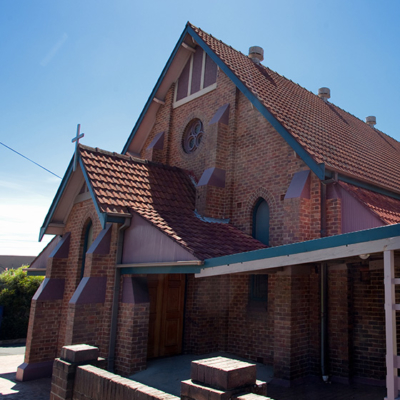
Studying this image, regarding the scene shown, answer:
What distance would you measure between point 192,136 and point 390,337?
382 inches

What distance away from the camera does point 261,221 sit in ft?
34.4

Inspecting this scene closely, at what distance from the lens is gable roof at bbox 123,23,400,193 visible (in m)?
9.54

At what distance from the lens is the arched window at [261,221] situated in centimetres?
1030

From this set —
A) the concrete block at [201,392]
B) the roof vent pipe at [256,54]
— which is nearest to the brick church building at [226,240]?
the roof vent pipe at [256,54]

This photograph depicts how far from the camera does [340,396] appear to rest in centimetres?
746

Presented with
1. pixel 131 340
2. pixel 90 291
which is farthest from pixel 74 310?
pixel 131 340

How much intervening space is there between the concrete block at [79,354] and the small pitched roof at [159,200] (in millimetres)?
2490

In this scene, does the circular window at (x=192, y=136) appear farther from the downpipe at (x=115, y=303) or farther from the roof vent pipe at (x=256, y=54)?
the downpipe at (x=115, y=303)

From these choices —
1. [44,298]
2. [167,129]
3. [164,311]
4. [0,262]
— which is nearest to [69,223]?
[44,298]

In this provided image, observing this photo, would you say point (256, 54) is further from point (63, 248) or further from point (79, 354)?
point (79, 354)

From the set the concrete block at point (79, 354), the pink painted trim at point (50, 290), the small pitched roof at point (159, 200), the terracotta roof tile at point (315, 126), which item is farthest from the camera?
the pink painted trim at point (50, 290)

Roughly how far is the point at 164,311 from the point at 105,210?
3352 mm

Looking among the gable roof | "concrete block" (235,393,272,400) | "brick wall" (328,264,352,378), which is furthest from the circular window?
"concrete block" (235,393,272,400)

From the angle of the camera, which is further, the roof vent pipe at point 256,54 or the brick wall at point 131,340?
the roof vent pipe at point 256,54
